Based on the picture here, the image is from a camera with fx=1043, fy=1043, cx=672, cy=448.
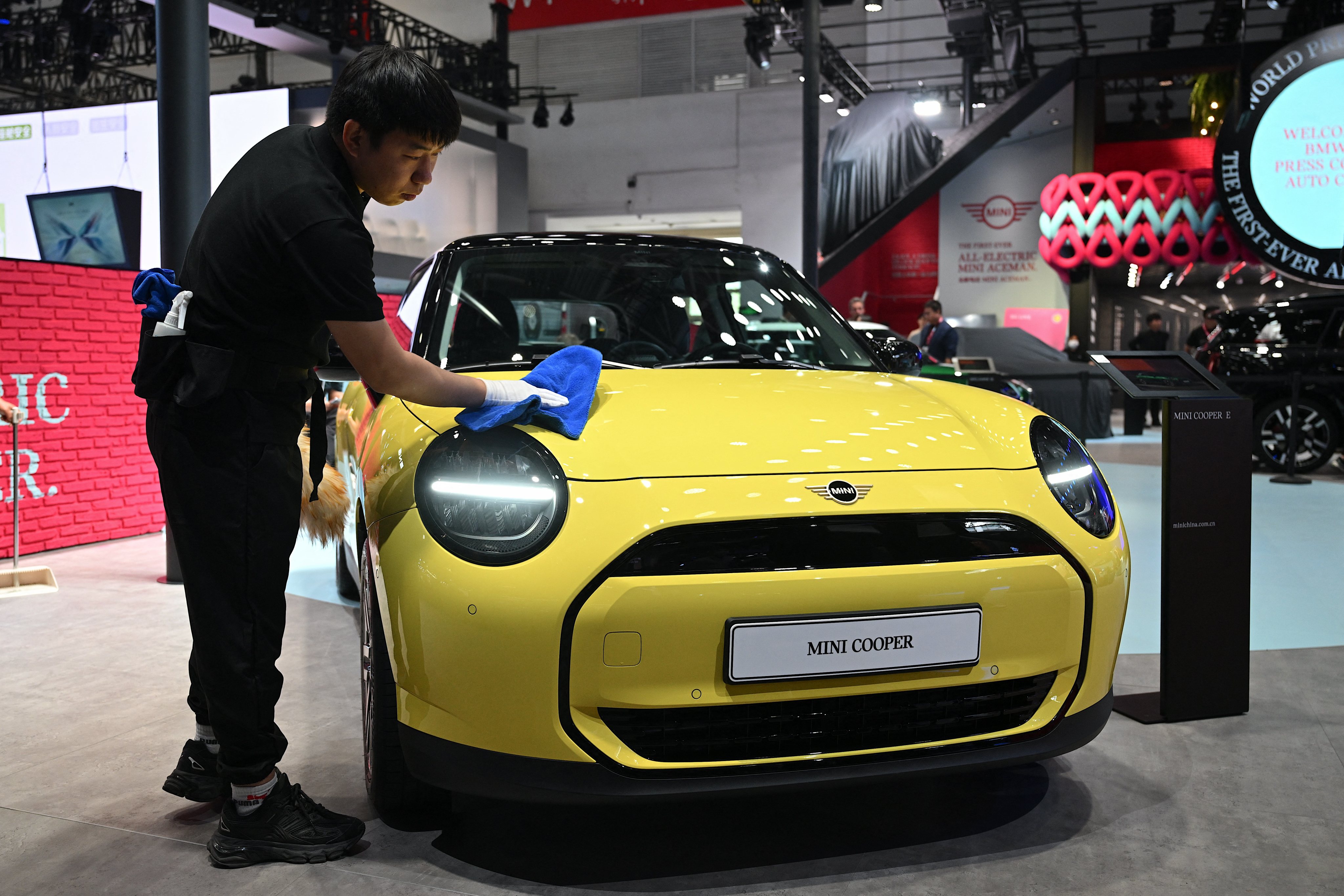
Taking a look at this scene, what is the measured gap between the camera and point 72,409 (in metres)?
5.41

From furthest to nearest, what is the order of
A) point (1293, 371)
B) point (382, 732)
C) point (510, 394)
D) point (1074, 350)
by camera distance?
point (1074, 350) → point (1293, 371) → point (382, 732) → point (510, 394)

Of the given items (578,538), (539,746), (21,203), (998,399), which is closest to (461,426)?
(578,538)

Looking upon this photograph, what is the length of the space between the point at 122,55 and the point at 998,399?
787 inches

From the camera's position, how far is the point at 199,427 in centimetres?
185

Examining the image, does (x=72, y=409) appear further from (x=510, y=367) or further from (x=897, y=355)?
(x=897, y=355)

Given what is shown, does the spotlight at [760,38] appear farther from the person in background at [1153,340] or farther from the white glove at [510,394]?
the white glove at [510,394]

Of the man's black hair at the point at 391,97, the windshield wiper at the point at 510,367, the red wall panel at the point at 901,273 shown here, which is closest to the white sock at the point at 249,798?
the windshield wiper at the point at 510,367

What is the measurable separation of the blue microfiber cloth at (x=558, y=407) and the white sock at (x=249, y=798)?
809mm

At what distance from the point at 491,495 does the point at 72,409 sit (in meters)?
4.63

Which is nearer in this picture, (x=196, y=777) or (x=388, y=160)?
(x=388, y=160)

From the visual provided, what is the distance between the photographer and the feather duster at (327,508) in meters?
3.67

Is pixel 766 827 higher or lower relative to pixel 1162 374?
lower

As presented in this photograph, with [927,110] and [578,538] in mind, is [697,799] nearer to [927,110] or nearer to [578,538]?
[578,538]

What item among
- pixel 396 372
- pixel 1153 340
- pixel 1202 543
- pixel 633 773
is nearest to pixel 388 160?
pixel 396 372
